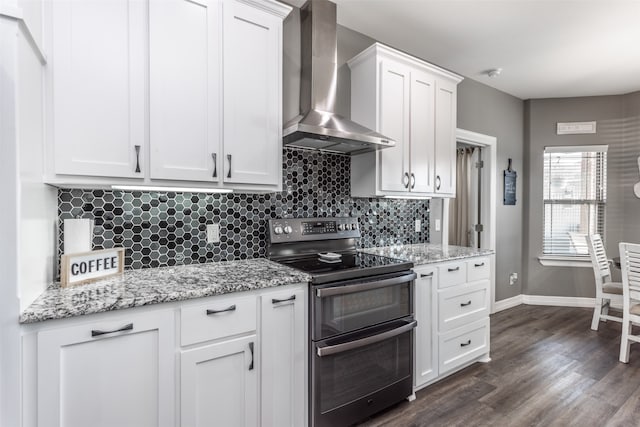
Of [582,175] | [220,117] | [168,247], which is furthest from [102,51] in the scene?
[582,175]

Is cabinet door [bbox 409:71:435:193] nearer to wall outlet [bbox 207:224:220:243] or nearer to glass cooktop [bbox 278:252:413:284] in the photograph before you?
glass cooktop [bbox 278:252:413:284]

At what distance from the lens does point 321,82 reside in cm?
229

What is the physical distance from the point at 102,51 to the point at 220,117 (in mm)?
594

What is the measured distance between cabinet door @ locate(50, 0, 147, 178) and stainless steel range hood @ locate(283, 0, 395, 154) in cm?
89

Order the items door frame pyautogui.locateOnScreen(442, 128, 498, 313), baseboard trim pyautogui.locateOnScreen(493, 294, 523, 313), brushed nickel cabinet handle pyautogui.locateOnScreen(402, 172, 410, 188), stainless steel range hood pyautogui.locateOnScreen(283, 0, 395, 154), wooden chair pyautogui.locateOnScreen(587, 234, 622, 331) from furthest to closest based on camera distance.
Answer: baseboard trim pyautogui.locateOnScreen(493, 294, 523, 313) < door frame pyautogui.locateOnScreen(442, 128, 498, 313) < wooden chair pyautogui.locateOnScreen(587, 234, 622, 331) < brushed nickel cabinet handle pyautogui.locateOnScreen(402, 172, 410, 188) < stainless steel range hood pyautogui.locateOnScreen(283, 0, 395, 154)

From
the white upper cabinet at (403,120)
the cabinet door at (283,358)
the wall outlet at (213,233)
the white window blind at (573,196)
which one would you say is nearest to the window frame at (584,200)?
the white window blind at (573,196)

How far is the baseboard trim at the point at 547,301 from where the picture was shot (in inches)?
170

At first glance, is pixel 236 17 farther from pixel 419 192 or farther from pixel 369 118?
pixel 419 192

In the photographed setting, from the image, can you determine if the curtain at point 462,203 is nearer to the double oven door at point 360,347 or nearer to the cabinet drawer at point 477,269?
the cabinet drawer at point 477,269

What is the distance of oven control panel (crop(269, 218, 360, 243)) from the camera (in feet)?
7.41

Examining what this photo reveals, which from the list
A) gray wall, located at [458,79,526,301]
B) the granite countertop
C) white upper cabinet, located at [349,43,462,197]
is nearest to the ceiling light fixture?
gray wall, located at [458,79,526,301]

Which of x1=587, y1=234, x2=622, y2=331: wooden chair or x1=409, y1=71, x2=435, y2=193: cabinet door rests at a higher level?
x1=409, y1=71, x2=435, y2=193: cabinet door

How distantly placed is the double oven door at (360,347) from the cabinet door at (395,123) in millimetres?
781

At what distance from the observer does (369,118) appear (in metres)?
2.51
